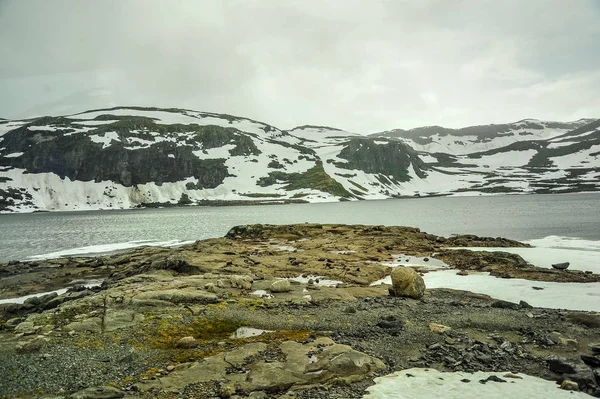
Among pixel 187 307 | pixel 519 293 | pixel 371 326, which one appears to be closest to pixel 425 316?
pixel 371 326

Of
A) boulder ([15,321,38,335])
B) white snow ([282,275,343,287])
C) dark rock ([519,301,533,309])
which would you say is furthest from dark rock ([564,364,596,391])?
boulder ([15,321,38,335])

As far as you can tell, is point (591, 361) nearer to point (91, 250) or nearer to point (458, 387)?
point (458, 387)

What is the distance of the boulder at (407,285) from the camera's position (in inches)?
899

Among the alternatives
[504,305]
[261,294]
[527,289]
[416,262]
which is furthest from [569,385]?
[416,262]

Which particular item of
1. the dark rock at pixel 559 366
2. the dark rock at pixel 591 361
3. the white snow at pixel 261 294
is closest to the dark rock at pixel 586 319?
the dark rock at pixel 591 361

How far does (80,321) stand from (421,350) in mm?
15549

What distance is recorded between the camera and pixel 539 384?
38.2 ft

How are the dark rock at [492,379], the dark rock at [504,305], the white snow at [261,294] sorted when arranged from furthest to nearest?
the white snow at [261,294]
the dark rock at [504,305]
the dark rock at [492,379]

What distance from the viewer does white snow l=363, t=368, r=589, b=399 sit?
10891mm

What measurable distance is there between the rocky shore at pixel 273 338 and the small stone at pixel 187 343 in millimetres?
49

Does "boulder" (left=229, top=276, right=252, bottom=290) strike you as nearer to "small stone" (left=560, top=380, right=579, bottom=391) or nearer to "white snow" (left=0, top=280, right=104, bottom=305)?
"white snow" (left=0, top=280, right=104, bottom=305)

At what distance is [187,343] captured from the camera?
14.8 m

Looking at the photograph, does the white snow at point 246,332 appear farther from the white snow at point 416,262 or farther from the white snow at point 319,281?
the white snow at point 416,262

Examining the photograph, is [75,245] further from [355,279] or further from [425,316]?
A: [425,316]
